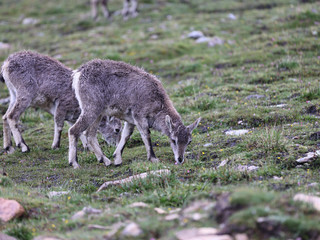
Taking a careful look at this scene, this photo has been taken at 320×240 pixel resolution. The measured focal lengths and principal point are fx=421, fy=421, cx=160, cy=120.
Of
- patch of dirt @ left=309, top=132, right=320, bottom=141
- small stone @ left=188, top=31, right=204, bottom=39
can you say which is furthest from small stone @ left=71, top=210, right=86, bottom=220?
small stone @ left=188, top=31, right=204, bottom=39

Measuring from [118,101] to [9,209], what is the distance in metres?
4.40

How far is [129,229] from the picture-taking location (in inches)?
199

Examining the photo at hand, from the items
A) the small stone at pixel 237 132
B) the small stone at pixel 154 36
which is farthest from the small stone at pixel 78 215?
the small stone at pixel 154 36

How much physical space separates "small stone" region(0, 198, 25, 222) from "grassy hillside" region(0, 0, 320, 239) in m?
0.13

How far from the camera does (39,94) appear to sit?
12.0 metres

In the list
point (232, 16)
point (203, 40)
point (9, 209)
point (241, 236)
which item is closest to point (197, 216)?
point (241, 236)

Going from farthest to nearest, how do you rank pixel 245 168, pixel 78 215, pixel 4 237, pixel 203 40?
pixel 203 40 → pixel 245 168 → pixel 78 215 → pixel 4 237

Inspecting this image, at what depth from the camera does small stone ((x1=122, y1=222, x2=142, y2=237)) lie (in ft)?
16.3

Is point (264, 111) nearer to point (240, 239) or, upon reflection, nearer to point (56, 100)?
point (56, 100)

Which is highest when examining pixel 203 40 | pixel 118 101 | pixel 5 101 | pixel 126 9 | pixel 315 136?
pixel 126 9

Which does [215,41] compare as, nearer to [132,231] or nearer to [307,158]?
[307,158]

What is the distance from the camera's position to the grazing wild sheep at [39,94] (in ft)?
37.9

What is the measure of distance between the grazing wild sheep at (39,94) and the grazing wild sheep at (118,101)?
1.58 metres

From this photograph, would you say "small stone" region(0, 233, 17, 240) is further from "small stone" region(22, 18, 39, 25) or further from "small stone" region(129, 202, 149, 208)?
"small stone" region(22, 18, 39, 25)
